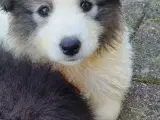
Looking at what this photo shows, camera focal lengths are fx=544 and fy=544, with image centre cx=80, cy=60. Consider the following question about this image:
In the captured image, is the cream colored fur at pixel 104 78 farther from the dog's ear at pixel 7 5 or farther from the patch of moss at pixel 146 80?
the dog's ear at pixel 7 5

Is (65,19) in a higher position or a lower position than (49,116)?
higher

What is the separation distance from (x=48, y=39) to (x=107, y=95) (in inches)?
18.3

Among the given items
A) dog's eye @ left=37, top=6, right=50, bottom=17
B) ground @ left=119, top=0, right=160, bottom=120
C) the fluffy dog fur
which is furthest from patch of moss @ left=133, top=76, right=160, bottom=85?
dog's eye @ left=37, top=6, right=50, bottom=17

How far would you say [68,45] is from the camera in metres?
2.31

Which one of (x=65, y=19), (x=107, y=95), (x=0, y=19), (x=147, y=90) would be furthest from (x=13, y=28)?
(x=147, y=90)

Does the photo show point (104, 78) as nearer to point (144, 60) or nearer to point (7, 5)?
point (144, 60)

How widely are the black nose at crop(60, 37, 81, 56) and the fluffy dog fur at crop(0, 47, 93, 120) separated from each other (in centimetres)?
13

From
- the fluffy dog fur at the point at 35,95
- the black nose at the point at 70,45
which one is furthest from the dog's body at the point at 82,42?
the fluffy dog fur at the point at 35,95

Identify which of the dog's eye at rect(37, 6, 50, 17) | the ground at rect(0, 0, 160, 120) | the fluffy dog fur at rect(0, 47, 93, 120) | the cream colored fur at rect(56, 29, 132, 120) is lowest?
the ground at rect(0, 0, 160, 120)

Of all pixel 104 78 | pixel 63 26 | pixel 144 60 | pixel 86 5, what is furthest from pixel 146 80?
pixel 63 26

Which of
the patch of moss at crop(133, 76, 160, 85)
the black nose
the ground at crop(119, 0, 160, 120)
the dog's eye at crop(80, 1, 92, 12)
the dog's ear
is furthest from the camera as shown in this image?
the patch of moss at crop(133, 76, 160, 85)

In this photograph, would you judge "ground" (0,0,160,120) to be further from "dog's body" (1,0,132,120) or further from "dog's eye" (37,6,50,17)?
"dog's eye" (37,6,50,17)

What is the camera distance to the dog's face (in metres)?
2.34

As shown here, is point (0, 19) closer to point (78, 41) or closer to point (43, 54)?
point (43, 54)
